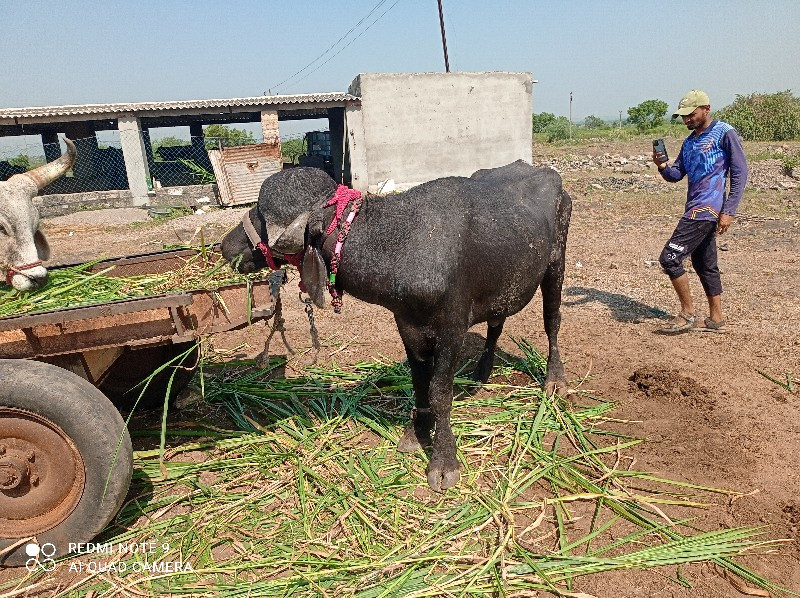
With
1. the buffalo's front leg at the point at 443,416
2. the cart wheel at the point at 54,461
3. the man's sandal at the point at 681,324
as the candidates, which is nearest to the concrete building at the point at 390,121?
the man's sandal at the point at 681,324

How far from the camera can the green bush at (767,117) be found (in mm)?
26969

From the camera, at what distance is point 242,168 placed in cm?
1642

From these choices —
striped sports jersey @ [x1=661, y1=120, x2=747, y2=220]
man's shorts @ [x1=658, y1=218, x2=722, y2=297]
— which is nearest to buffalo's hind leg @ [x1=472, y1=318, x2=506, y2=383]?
man's shorts @ [x1=658, y1=218, x2=722, y2=297]

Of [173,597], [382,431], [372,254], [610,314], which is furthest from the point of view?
[610,314]

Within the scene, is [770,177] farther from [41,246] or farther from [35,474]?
[35,474]

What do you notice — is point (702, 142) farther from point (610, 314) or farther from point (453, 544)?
point (453, 544)

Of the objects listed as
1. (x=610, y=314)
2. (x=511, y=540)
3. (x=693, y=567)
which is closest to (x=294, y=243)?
(x=511, y=540)

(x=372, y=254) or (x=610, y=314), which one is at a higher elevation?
(x=372, y=254)

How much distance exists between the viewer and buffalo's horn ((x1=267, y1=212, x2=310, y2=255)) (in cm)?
286

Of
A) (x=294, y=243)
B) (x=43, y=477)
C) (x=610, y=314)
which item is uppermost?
(x=294, y=243)

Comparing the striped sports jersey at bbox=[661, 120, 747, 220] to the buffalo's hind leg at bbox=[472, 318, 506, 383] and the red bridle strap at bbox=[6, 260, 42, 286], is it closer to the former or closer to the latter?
the buffalo's hind leg at bbox=[472, 318, 506, 383]

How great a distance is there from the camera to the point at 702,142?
5160 millimetres

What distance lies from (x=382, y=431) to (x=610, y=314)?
10.9 ft

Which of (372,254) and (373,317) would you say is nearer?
(372,254)
